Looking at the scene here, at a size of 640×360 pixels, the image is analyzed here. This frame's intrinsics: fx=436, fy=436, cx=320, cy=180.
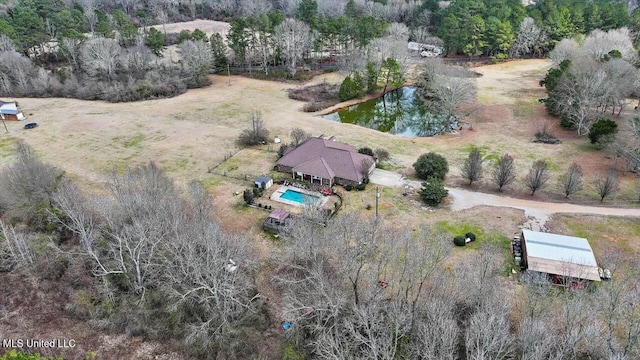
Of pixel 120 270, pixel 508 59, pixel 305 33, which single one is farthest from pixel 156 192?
pixel 508 59

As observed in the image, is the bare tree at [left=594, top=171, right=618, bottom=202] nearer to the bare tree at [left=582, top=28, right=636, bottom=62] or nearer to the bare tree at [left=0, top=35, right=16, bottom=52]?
the bare tree at [left=582, top=28, right=636, bottom=62]

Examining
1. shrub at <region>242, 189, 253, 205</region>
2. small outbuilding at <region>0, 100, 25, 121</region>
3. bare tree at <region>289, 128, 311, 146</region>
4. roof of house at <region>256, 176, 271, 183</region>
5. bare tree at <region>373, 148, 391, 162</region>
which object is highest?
small outbuilding at <region>0, 100, 25, 121</region>

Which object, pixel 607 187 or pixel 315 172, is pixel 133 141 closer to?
pixel 315 172

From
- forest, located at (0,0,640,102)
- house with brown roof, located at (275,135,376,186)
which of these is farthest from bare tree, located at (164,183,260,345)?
forest, located at (0,0,640,102)

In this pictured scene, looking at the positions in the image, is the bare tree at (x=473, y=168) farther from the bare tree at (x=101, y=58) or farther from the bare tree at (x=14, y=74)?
the bare tree at (x=14, y=74)

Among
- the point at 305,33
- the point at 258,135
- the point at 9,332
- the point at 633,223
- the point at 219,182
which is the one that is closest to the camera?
the point at 9,332

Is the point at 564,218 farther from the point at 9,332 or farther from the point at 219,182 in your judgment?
the point at 9,332

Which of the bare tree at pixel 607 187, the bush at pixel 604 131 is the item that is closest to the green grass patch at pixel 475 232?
the bare tree at pixel 607 187
